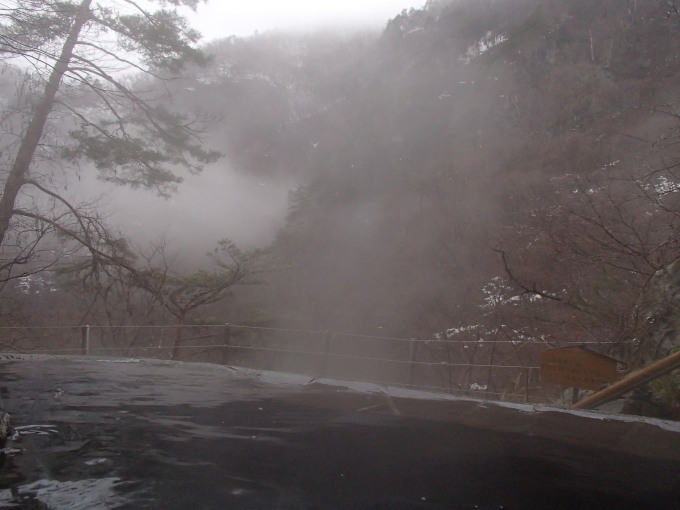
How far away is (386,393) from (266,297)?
110ft

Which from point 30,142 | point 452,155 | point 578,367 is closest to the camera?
point 578,367

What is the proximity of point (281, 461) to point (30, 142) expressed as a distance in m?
10.6

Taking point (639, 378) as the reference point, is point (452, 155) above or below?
above

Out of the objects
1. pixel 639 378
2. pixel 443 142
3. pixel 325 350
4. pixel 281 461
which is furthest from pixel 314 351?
pixel 443 142

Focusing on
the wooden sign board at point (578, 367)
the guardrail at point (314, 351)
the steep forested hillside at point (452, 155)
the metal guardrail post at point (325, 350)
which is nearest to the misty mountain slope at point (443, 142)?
the steep forested hillside at point (452, 155)

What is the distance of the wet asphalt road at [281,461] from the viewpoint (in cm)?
336

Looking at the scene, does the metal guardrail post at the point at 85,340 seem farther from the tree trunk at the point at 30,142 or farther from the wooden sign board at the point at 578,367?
the wooden sign board at the point at 578,367

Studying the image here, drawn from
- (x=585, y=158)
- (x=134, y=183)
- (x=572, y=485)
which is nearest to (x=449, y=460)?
(x=572, y=485)

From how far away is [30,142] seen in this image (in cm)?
1183

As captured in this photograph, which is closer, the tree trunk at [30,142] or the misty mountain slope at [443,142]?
the tree trunk at [30,142]

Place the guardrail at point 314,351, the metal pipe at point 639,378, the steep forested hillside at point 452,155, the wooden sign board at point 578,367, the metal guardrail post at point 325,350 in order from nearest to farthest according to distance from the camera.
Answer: the metal pipe at point 639,378
the wooden sign board at point 578,367
the metal guardrail post at point 325,350
the guardrail at point 314,351
the steep forested hillside at point 452,155

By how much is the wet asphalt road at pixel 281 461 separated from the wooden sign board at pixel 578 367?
97 centimetres

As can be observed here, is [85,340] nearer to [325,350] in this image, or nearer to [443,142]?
[325,350]

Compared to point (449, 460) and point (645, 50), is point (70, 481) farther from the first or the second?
point (645, 50)
